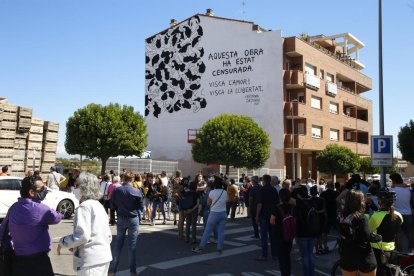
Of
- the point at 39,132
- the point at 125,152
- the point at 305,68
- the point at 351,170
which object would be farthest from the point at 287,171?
the point at 39,132

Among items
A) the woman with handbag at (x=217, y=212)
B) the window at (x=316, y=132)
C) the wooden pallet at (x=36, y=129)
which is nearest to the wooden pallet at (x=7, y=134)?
the wooden pallet at (x=36, y=129)

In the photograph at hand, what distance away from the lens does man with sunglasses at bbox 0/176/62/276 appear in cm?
433

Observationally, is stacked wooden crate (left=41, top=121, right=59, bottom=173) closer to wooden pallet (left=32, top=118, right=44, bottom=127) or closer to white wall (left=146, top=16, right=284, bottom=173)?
wooden pallet (left=32, top=118, right=44, bottom=127)

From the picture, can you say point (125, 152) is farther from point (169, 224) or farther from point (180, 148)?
point (169, 224)

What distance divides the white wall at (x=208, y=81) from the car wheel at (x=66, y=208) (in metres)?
25.7

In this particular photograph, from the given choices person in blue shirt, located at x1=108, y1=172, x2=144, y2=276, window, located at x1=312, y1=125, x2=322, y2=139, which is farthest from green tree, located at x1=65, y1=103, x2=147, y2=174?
person in blue shirt, located at x1=108, y1=172, x2=144, y2=276

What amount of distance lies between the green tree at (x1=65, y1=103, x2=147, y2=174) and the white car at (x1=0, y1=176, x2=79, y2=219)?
54.3 feet

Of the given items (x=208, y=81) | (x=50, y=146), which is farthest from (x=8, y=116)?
(x=208, y=81)

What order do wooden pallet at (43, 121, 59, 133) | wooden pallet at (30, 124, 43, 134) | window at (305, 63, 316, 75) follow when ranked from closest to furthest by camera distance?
1. wooden pallet at (30, 124, 43, 134)
2. wooden pallet at (43, 121, 59, 133)
3. window at (305, 63, 316, 75)

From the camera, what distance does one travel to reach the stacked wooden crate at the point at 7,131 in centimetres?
1797

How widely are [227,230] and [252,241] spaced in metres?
2.23

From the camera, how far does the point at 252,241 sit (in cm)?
1159

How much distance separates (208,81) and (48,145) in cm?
2473

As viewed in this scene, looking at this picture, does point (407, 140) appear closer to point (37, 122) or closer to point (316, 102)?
point (316, 102)
